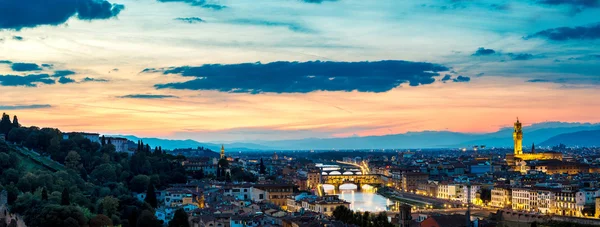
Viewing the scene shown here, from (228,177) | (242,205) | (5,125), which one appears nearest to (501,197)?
(228,177)

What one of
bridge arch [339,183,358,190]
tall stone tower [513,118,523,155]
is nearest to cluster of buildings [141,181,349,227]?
bridge arch [339,183,358,190]

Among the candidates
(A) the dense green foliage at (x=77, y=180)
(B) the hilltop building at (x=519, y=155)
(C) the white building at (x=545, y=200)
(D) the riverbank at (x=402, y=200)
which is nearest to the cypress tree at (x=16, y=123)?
(A) the dense green foliage at (x=77, y=180)

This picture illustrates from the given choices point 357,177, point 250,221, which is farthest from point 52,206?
point 357,177

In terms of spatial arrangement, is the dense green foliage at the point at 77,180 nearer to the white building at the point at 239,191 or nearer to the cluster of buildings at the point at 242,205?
the cluster of buildings at the point at 242,205

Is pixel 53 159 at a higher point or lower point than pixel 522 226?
higher

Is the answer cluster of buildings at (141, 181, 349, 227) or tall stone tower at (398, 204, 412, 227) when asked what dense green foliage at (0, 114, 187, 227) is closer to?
cluster of buildings at (141, 181, 349, 227)

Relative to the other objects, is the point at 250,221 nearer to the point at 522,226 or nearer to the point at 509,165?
the point at 522,226
